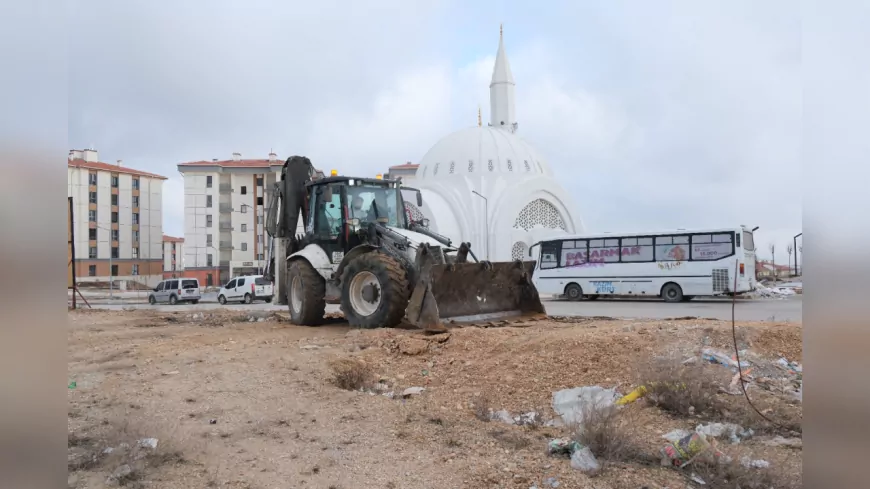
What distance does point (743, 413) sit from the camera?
4609 millimetres

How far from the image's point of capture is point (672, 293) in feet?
72.1

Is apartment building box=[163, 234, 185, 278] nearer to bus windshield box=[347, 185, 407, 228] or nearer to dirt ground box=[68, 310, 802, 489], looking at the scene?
bus windshield box=[347, 185, 407, 228]

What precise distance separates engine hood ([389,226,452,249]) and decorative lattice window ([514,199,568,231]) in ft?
117

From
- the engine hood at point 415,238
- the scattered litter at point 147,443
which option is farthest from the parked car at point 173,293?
the scattered litter at point 147,443

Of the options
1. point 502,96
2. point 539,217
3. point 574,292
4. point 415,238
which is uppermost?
point 502,96

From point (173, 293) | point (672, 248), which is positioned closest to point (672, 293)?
point (672, 248)

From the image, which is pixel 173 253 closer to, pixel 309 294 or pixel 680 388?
pixel 309 294

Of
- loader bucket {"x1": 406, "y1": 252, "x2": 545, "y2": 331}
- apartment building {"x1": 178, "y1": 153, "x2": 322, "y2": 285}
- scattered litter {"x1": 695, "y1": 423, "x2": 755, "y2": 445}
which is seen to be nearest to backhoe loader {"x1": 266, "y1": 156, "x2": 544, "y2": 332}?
loader bucket {"x1": 406, "y1": 252, "x2": 545, "y2": 331}

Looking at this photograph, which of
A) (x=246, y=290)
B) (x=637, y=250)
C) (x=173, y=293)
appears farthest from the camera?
(x=173, y=293)

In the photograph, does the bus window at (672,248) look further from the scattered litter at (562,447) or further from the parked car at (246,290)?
the scattered litter at (562,447)

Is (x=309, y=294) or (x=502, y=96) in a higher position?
(x=502, y=96)

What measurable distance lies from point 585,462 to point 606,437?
28 cm
